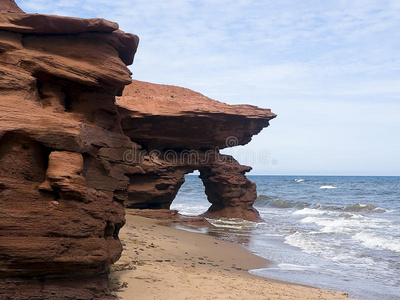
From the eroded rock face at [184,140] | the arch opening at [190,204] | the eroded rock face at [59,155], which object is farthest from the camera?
the arch opening at [190,204]

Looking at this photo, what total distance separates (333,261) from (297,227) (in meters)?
8.71

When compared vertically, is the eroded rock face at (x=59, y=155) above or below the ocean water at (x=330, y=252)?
above

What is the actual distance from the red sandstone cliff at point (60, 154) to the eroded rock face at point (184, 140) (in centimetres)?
1099

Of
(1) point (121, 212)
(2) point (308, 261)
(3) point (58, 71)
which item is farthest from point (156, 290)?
Result: (2) point (308, 261)

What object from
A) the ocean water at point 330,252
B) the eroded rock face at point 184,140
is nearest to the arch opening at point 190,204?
the eroded rock face at point 184,140

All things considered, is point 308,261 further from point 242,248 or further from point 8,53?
point 8,53

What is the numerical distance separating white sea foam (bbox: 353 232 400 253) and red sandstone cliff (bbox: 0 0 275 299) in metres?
10.9

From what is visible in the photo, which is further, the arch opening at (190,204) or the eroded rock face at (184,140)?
the arch opening at (190,204)

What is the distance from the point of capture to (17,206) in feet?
18.5

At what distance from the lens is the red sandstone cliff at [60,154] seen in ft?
18.6

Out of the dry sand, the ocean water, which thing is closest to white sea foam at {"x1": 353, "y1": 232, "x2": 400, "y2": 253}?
the ocean water

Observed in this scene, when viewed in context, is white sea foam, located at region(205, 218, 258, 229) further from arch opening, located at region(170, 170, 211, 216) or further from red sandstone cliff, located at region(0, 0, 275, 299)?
red sandstone cliff, located at region(0, 0, 275, 299)

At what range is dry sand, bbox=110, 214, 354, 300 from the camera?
24.0 feet

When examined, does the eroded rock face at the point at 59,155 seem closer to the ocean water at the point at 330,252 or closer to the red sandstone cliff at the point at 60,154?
the red sandstone cliff at the point at 60,154
